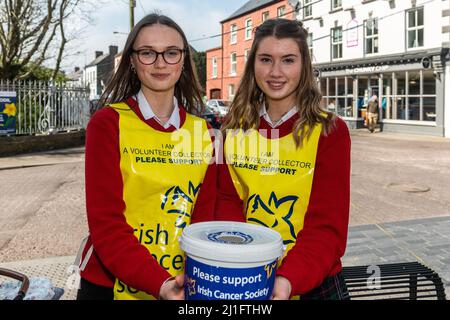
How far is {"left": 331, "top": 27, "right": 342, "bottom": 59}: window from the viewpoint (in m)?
26.9

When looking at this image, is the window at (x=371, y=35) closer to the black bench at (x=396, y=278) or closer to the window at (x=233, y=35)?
the window at (x=233, y=35)

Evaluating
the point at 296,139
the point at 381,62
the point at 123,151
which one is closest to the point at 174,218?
the point at 123,151

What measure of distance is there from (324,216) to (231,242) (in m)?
0.49

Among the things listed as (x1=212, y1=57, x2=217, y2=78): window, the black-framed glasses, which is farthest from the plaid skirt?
(x1=212, y1=57, x2=217, y2=78): window

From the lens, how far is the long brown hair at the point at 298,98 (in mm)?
1933

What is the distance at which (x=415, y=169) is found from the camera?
11.6 m

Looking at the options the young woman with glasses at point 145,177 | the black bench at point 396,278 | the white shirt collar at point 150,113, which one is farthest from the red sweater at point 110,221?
the black bench at point 396,278

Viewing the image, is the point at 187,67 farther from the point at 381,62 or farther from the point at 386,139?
the point at 381,62

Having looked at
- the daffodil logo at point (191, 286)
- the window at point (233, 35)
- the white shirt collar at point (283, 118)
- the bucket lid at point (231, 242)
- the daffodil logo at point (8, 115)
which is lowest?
the daffodil logo at point (191, 286)

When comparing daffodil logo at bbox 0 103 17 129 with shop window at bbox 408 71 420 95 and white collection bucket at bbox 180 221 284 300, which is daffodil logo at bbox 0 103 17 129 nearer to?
white collection bucket at bbox 180 221 284 300

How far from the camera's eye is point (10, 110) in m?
14.3

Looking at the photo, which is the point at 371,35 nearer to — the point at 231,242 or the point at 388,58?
the point at 388,58

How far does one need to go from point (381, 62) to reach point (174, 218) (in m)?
23.6

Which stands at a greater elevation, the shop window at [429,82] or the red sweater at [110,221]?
the shop window at [429,82]
